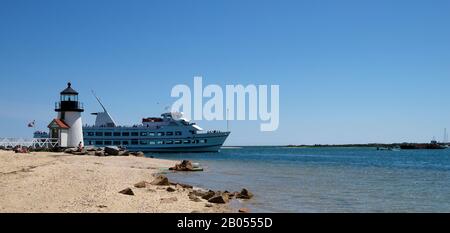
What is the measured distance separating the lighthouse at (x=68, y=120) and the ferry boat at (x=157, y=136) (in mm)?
44232

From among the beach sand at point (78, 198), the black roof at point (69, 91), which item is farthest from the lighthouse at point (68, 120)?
the beach sand at point (78, 198)

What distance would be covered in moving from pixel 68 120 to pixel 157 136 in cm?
4627

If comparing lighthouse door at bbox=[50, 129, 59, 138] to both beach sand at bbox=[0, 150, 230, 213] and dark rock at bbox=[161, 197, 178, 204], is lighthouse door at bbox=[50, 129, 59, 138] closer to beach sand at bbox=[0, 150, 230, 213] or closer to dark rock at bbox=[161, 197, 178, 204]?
beach sand at bbox=[0, 150, 230, 213]

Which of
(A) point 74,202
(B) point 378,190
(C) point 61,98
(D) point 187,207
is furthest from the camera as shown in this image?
(C) point 61,98

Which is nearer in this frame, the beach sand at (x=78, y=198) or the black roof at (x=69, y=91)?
the beach sand at (x=78, y=198)

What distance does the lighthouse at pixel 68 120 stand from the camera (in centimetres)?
5147

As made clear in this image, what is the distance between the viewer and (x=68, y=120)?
52062 millimetres

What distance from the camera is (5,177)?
18.5m

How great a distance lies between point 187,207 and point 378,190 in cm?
1451

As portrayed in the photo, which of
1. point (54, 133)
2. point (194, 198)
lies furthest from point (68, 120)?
point (194, 198)

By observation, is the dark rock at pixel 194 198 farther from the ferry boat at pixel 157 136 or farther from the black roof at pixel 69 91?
the ferry boat at pixel 157 136
